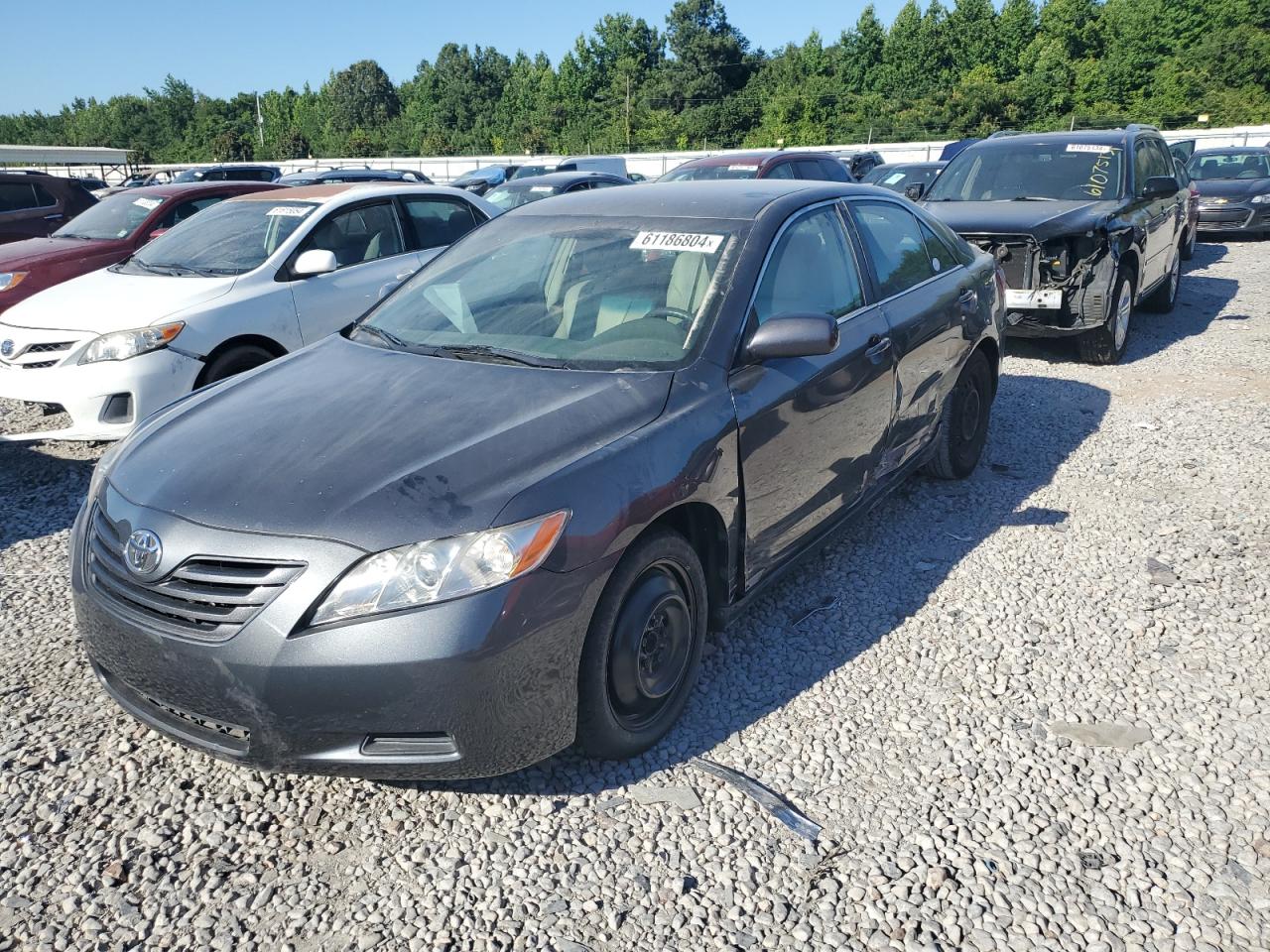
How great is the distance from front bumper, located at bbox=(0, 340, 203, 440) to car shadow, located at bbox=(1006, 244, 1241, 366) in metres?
6.72

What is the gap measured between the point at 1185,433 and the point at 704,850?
5.12m

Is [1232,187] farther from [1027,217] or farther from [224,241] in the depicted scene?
[224,241]

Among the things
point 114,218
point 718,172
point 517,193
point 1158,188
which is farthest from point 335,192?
point 517,193

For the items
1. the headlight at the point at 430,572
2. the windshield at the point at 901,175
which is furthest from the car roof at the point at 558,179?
the headlight at the point at 430,572

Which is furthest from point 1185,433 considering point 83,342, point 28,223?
point 28,223

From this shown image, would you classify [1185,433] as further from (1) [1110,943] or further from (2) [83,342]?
(2) [83,342]

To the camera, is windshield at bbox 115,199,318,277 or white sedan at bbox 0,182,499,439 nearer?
white sedan at bbox 0,182,499,439

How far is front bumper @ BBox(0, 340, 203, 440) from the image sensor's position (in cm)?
545

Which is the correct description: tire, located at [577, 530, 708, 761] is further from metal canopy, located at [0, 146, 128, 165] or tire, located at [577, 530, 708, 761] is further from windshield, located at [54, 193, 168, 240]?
metal canopy, located at [0, 146, 128, 165]

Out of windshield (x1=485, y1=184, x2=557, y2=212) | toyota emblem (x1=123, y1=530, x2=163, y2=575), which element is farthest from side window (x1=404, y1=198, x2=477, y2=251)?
windshield (x1=485, y1=184, x2=557, y2=212)

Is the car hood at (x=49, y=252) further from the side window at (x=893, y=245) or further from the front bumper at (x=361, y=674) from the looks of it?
the side window at (x=893, y=245)

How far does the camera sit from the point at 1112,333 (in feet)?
25.2

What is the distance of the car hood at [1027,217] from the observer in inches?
283

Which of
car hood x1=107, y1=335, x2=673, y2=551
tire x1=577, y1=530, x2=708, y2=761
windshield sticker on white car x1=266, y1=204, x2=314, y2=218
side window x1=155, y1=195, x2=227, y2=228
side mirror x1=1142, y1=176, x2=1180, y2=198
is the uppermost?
windshield sticker on white car x1=266, y1=204, x2=314, y2=218
